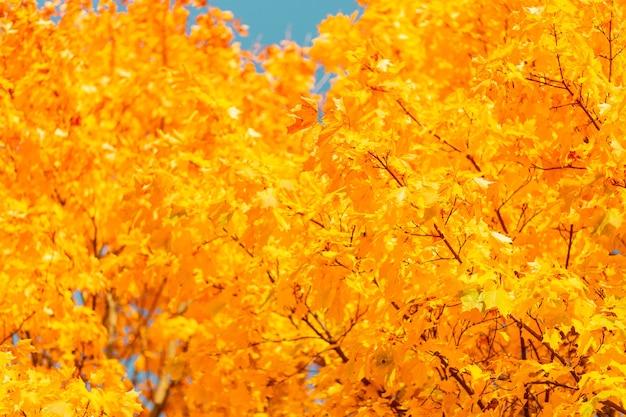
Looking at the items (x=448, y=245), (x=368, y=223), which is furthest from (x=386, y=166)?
(x=448, y=245)

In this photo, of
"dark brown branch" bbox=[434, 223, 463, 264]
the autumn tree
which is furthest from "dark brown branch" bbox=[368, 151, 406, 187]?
"dark brown branch" bbox=[434, 223, 463, 264]

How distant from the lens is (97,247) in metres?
8.13

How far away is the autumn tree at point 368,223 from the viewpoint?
335 centimetres

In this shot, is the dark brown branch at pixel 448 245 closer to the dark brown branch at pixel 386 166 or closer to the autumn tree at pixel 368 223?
the autumn tree at pixel 368 223

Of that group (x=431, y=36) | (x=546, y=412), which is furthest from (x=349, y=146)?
(x=431, y=36)

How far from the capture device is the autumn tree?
11.0 feet

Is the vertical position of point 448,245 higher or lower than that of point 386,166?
lower

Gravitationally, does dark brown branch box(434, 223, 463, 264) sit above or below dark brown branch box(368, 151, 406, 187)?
below

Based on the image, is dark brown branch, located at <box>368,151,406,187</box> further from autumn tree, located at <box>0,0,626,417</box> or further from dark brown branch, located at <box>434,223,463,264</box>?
dark brown branch, located at <box>434,223,463,264</box>

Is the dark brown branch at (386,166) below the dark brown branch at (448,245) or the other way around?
the other way around

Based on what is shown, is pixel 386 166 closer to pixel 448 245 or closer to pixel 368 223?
pixel 368 223

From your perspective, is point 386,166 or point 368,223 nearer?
point 368,223

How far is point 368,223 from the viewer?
3.25 m

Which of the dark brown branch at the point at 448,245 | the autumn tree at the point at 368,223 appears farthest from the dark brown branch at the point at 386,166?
the dark brown branch at the point at 448,245
